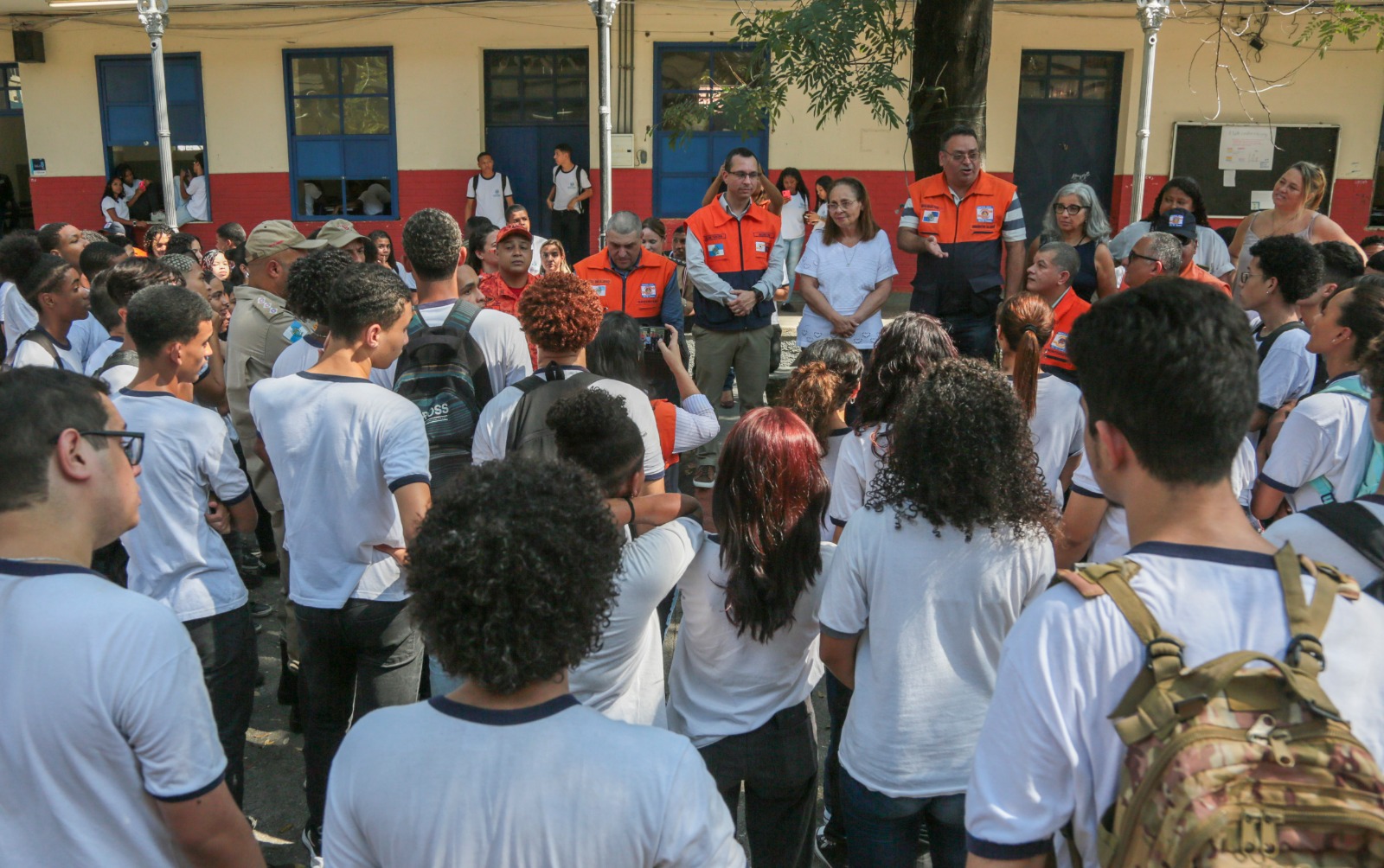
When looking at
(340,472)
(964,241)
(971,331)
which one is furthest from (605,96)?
(340,472)

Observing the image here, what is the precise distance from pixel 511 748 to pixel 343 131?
14584 millimetres

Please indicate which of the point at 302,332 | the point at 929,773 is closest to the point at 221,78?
the point at 302,332

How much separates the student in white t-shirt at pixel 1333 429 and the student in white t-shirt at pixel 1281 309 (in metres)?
0.86

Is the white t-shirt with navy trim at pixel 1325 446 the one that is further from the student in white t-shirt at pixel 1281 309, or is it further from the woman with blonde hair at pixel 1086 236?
the woman with blonde hair at pixel 1086 236

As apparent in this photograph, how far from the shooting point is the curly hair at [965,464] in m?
2.19

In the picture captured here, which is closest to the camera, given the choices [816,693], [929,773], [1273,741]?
[1273,741]

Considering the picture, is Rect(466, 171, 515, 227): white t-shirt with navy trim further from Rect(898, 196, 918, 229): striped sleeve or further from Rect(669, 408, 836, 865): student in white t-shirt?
Rect(669, 408, 836, 865): student in white t-shirt

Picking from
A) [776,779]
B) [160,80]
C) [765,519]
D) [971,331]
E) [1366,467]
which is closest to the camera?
[765,519]

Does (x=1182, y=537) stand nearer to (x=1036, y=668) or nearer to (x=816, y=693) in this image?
(x=1036, y=668)

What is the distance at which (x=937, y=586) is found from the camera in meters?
2.21

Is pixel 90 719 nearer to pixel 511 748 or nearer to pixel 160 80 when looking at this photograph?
pixel 511 748

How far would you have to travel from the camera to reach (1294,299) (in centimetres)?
406

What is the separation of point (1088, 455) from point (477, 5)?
13849 millimetres

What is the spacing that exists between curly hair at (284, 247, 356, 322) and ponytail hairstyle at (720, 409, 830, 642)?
5.96 feet
